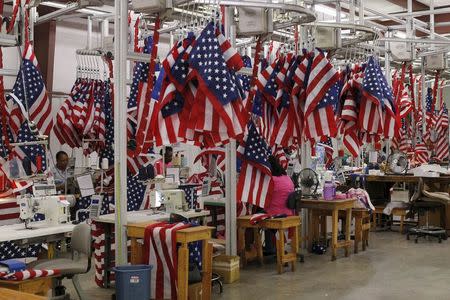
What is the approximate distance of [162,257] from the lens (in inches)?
247

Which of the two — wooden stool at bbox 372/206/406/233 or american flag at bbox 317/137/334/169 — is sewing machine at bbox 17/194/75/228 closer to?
wooden stool at bbox 372/206/406/233

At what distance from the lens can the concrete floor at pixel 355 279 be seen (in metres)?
7.09

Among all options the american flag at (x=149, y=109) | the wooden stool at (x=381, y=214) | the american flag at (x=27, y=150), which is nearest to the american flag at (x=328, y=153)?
the wooden stool at (x=381, y=214)

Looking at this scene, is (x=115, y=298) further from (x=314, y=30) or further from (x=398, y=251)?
(x=398, y=251)

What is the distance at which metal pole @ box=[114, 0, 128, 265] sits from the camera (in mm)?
6402

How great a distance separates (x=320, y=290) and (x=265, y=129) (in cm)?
214

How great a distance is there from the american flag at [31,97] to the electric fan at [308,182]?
376 centimetres

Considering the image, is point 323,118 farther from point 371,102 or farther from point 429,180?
point 429,180

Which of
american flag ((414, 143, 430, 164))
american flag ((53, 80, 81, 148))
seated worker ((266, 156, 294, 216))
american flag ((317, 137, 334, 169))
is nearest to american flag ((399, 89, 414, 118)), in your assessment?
→ american flag ((317, 137, 334, 169))

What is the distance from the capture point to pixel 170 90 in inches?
242

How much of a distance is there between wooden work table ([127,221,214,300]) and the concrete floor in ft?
1.83

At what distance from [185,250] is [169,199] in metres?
1.32

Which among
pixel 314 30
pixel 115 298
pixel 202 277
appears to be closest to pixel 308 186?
pixel 314 30

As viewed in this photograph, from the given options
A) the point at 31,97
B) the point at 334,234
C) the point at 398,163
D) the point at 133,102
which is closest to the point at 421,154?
the point at 398,163
